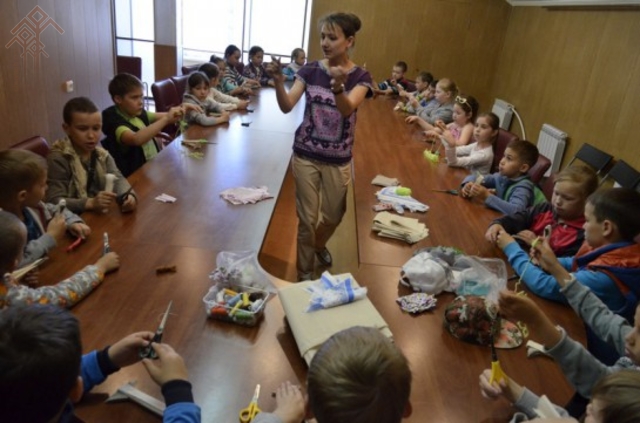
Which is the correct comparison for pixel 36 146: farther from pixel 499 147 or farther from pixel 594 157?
pixel 594 157

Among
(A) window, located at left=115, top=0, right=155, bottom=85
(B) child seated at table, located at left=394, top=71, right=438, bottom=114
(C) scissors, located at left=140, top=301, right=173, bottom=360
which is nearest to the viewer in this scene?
(C) scissors, located at left=140, top=301, right=173, bottom=360

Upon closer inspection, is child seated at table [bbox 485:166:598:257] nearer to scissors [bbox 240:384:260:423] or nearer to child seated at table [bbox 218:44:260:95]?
scissors [bbox 240:384:260:423]

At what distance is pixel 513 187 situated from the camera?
2.45 meters

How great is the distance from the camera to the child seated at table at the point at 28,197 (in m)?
1.50

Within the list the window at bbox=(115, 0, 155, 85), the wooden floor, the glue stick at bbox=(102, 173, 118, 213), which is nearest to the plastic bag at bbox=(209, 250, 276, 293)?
the glue stick at bbox=(102, 173, 118, 213)

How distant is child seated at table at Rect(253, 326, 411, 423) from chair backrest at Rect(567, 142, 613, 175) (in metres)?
3.87

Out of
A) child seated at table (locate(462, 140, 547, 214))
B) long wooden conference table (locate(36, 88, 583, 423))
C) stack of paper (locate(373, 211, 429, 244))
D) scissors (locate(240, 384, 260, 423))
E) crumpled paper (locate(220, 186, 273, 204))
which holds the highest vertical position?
child seated at table (locate(462, 140, 547, 214))

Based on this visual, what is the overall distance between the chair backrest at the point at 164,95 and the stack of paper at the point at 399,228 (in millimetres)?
2698

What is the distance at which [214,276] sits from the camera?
4.81 ft

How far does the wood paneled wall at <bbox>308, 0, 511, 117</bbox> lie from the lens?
775 cm

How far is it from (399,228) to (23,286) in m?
1.41

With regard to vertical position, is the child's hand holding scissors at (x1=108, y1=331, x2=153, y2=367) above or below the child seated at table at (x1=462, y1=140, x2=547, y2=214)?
below

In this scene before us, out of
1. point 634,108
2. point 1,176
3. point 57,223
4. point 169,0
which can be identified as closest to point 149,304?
point 57,223

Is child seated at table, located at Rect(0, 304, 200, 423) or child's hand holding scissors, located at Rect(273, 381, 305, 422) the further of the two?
child's hand holding scissors, located at Rect(273, 381, 305, 422)
